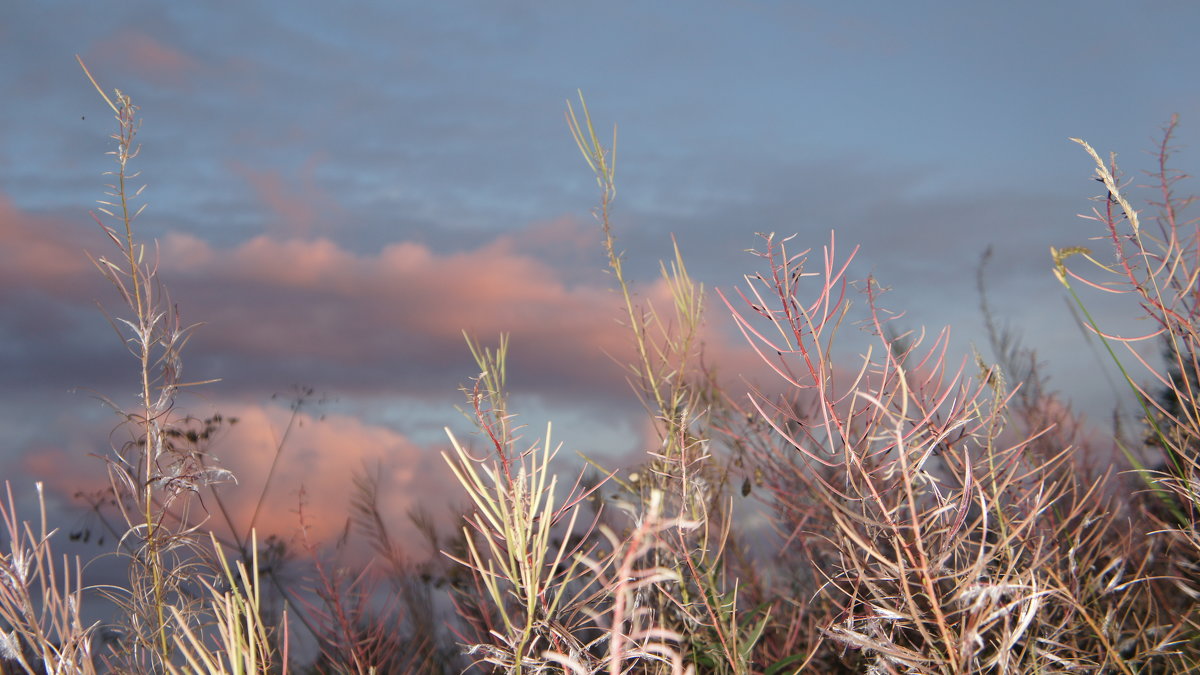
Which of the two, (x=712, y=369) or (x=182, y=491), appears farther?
(x=712, y=369)

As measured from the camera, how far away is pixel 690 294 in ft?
9.77

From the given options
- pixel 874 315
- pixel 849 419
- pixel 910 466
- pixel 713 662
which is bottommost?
pixel 713 662

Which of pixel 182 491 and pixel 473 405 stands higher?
pixel 473 405

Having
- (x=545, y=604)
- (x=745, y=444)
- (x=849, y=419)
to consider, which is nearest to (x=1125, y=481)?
(x=745, y=444)

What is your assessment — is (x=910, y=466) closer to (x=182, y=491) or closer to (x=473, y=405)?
(x=473, y=405)

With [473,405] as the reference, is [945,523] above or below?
below

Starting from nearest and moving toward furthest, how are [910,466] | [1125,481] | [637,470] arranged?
[910,466] < [637,470] < [1125,481]

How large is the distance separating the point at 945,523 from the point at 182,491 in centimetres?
184

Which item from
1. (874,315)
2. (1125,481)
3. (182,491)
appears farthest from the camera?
(1125,481)

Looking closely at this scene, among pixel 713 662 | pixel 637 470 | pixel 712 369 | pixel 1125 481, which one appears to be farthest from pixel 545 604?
pixel 1125 481

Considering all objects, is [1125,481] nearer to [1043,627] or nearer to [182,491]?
[1043,627]

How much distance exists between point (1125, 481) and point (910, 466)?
167 inches

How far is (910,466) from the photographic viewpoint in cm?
167

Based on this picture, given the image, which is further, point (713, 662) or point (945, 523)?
point (713, 662)
